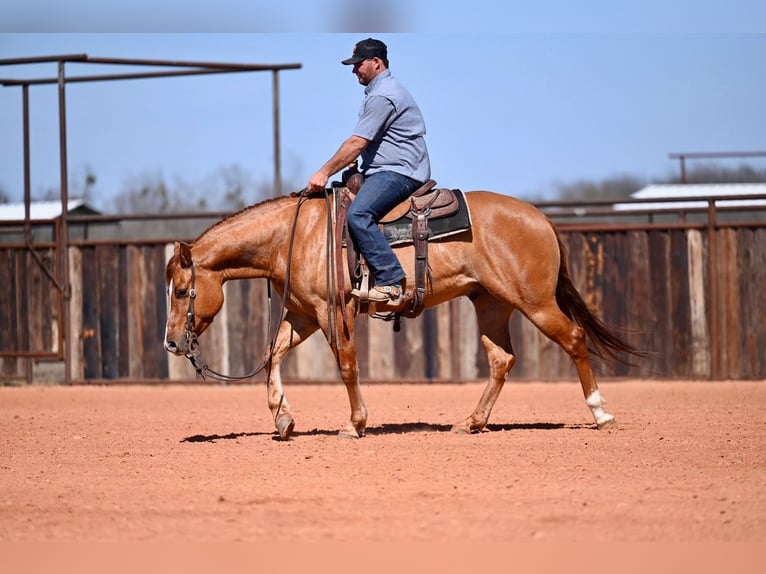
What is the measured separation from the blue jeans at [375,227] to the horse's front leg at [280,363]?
1.02 m

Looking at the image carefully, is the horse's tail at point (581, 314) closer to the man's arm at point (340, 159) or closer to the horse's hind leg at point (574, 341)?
the horse's hind leg at point (574, 341)

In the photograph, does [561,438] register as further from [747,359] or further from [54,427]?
[747,359]

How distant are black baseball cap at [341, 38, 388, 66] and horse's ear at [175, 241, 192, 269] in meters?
2.05

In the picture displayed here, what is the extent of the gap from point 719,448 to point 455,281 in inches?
101

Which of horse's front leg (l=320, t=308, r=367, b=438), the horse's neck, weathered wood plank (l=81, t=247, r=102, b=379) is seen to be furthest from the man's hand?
weathered wood plank (l=81, t=247, r=102, b=379)

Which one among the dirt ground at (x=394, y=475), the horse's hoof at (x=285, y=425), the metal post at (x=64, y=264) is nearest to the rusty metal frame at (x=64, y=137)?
the metal post at (x=64, y=264)

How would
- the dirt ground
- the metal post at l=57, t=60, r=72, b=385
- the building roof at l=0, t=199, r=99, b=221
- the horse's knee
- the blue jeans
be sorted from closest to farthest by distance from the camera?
1. the dirt ground
2. the blue jeans
3. the horse's knee
4. the metal post at l=57, t=60, r=72, b=385
5. the building roof at l=0, t=199, r=99, b=221

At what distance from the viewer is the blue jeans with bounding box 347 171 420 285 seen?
360 inches

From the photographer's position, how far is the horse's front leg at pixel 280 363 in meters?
9.34

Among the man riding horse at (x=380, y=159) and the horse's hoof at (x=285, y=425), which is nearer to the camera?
the man riding horse at (x=380, y=159)

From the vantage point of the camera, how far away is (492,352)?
988cm

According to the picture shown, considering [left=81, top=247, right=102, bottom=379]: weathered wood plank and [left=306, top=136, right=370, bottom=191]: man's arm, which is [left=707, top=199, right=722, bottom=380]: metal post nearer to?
[left=306, top=136, right=370, bottom=191]: man's arm

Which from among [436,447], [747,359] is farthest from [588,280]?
[436,447]

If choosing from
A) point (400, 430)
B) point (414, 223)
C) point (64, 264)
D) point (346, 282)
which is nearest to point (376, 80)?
point (414, 223)
